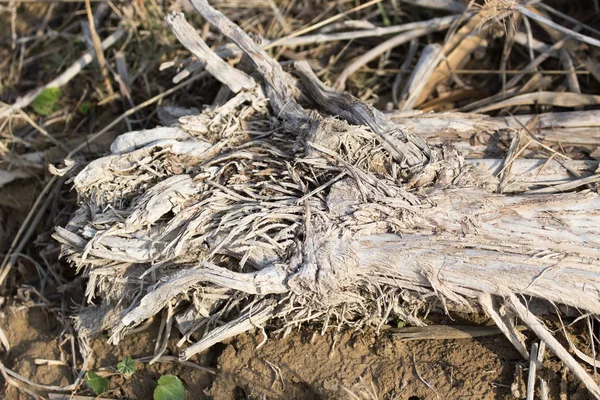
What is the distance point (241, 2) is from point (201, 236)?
1953mm

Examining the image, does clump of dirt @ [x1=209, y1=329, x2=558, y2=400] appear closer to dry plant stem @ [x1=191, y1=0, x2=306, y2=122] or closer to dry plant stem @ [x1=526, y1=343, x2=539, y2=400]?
dry plant stem @ [x1=526, y1=343, x2=539, y2=400]

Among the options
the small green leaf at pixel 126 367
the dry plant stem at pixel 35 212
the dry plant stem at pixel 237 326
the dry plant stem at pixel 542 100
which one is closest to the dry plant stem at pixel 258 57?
the dry plant stem at pixel 35 212

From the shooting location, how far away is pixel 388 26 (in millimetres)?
3566

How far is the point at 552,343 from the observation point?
223 cm

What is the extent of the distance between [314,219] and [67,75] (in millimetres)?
2158

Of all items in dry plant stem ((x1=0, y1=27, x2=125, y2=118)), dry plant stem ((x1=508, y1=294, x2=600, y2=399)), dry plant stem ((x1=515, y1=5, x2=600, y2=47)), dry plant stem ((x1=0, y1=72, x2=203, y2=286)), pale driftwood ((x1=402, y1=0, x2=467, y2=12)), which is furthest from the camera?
dry plant stem ((x1=0, y1=27, x2=125, y2=118))

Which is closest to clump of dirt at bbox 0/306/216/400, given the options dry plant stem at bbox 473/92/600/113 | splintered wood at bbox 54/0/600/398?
splintered wood at bbox 54/0/600/398

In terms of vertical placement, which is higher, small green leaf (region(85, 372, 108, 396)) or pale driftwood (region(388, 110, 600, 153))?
pale driftwood (region(388, 110, 600, 153))

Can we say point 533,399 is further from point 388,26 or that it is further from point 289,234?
point 388,26

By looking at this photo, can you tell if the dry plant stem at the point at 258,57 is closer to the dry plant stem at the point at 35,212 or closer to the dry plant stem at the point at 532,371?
the dry plant stem at the point at 35,212

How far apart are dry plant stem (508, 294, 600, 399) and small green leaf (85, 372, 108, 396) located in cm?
191

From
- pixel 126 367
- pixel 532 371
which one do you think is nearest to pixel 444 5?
pixel 532 371

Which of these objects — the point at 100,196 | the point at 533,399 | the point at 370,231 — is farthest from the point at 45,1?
the point at 533,399

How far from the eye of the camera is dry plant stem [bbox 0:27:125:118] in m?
3.50
